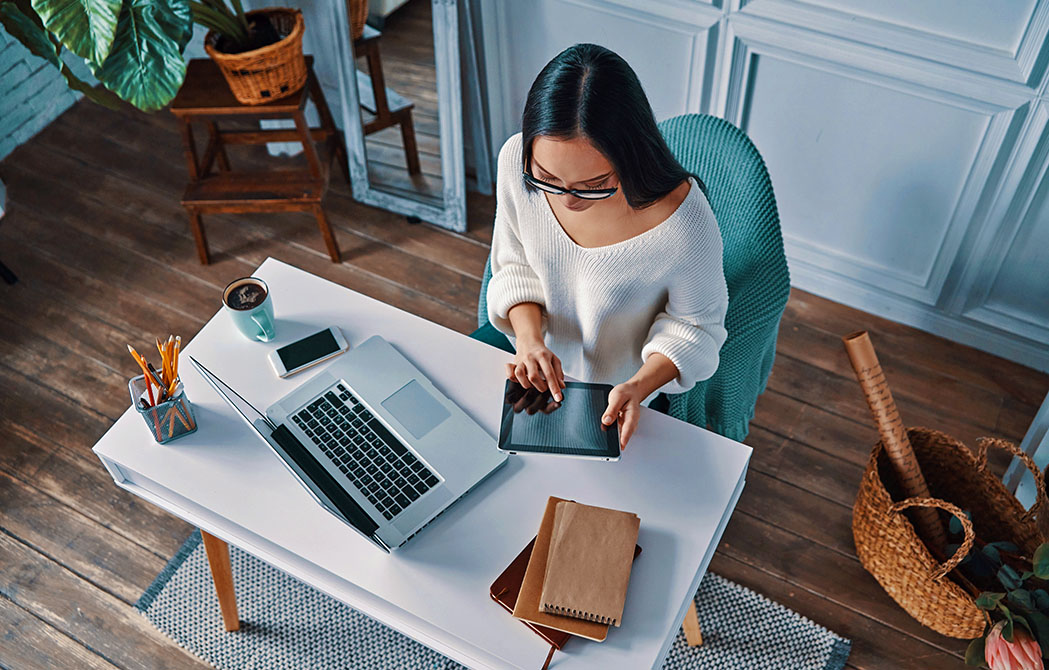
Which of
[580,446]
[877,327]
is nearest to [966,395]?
[877,327]

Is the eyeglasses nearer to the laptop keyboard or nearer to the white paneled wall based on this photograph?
the laptop keyboard

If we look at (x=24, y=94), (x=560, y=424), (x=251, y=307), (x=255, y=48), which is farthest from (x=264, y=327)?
(x=24, y=94)

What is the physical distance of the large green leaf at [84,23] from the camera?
206cm

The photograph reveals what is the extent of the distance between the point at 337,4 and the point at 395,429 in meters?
1.59

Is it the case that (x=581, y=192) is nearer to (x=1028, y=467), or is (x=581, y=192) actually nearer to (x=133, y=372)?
(x=1028, y=467)

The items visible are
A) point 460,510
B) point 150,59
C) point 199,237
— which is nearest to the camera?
point 460,510

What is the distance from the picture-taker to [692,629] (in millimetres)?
1975

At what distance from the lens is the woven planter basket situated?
70.8 inches

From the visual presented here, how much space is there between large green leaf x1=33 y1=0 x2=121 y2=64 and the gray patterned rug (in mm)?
1267

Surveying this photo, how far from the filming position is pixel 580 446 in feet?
4.69

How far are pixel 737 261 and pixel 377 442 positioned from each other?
Result: 75 centimetres

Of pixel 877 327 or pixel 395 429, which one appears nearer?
pixel 395 429

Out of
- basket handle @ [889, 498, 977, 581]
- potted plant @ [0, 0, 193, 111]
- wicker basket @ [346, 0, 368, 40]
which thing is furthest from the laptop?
wicker basket @ [346, 0, 368, 40]

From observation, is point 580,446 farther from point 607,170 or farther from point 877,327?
point 877,327
